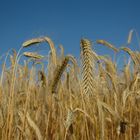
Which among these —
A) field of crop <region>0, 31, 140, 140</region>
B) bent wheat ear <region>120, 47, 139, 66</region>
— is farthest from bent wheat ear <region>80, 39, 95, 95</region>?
bent wheat ear <region>120, 47, 139, 66</region>

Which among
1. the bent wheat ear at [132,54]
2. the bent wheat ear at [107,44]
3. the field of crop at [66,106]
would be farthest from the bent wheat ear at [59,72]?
the bent wheat ear at [132,54]

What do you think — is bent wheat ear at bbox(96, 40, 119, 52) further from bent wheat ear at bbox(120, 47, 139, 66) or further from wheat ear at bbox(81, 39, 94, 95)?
wheat ear at bbox(81, 39, 94, 95)

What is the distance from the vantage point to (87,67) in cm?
203

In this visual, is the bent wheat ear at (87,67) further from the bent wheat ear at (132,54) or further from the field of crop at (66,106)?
the bent wheat ear at (132,54)

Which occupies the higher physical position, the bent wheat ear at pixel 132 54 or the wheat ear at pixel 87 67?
the bent wheat ear at pixel 132 54

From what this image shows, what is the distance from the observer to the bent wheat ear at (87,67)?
77.7 inches

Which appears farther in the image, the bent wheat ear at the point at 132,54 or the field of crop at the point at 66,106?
the bent wheat ear at the point at 132,54

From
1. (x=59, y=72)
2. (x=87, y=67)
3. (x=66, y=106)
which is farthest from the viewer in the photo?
(x=66, y=106)

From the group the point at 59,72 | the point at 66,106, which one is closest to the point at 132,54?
the point at 66,106

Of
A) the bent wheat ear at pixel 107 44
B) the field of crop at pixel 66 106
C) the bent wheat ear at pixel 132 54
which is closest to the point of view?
the field of crop at pixel 66 106

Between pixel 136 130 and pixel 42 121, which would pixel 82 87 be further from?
pixel 136 130

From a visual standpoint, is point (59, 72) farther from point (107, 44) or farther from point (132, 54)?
point (132, 54)

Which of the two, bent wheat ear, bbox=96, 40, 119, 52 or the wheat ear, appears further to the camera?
bent wheat ear, bbox=96, 40, 119, 52

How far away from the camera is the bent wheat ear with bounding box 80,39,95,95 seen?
1.97 meters
